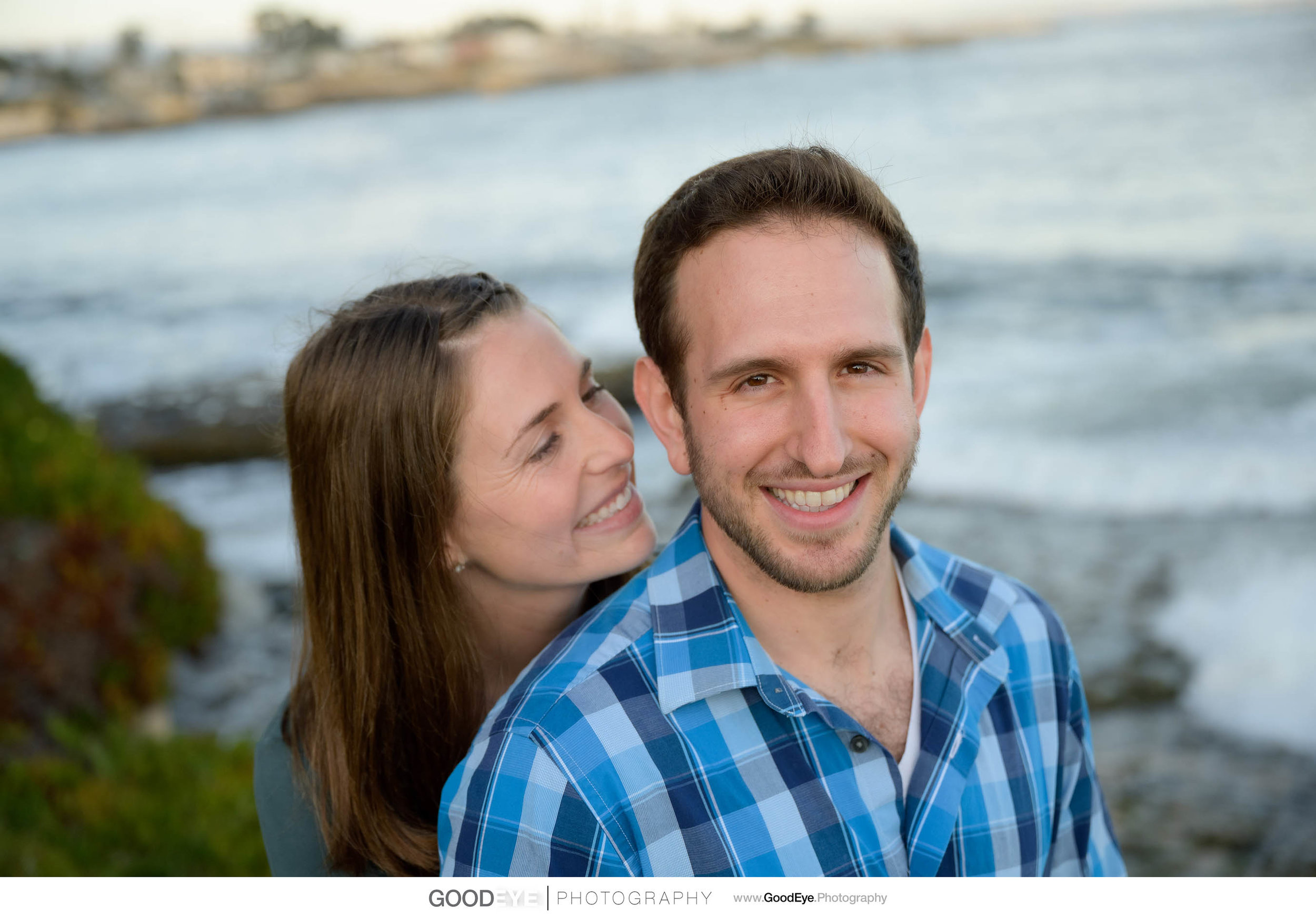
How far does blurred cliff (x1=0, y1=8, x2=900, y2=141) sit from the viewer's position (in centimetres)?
1441

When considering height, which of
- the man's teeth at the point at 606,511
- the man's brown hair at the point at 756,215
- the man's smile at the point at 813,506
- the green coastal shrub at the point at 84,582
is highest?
the man's brown hair at the point at 756,215

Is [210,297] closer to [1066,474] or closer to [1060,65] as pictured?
[1066,474]

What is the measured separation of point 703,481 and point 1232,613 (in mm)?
5319

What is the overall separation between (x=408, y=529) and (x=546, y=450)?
0.34 m

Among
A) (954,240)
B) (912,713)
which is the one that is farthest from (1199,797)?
(954,240)

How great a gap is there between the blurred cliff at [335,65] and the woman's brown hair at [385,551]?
13362 mm

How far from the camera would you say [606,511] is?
230 cm

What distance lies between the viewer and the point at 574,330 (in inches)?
521

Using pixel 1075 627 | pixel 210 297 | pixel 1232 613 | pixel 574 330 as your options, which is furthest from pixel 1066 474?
pixel 210 297

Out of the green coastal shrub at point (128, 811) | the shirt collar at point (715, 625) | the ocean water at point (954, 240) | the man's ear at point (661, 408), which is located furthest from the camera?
the ocean water at point (954, 240)

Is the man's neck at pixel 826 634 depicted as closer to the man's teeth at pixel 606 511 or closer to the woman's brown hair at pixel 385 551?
the man's teeth at pixel 606 511

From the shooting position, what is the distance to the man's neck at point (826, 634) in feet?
5.76

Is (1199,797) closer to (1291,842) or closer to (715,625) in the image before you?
(1291,842)

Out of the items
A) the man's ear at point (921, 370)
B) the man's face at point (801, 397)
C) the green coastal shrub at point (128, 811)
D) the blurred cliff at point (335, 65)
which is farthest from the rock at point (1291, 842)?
the blurred cliff at point (335, 65)
